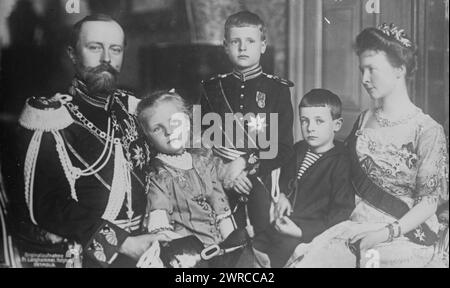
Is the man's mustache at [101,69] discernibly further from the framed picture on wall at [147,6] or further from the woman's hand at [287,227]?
the woman's hand at [287,227]

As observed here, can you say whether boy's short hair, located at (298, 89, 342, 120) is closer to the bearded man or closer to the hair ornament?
the hair ornament

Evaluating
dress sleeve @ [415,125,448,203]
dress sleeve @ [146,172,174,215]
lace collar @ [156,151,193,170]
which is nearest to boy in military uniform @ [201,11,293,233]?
lace collar @ [156,151,193,170]

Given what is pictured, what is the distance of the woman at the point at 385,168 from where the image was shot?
2.82m

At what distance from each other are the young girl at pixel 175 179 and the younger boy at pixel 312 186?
0.81 feet

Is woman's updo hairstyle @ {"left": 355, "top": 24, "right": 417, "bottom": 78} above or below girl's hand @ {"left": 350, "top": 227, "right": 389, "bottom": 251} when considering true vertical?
above

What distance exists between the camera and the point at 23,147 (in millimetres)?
2809

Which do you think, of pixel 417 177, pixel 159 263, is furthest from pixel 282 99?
pixel 159 263

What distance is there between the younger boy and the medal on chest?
161mm

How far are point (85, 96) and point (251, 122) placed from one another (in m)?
0.71

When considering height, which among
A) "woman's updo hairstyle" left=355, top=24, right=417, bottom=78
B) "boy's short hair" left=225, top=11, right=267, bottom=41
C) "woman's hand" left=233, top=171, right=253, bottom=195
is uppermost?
"boy's short hair" left=225, top=11, right=267, bottom=41

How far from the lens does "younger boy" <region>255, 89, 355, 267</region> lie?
9.21ft

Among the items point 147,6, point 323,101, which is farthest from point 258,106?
point 147,6

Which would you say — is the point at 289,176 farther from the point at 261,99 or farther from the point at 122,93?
the point at 122,93

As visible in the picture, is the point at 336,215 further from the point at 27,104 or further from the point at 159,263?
the point at 27,104
